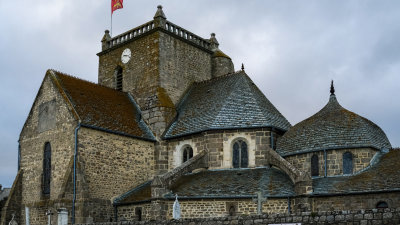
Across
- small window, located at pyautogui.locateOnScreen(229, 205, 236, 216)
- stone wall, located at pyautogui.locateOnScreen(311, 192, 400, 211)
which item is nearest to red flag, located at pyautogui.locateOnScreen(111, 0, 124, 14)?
small window, located at pyautogui.locateOnScreen(229, 205, 236, 216)

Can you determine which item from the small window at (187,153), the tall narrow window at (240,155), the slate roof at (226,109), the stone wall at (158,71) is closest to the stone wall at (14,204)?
the stone wall at (158,71)

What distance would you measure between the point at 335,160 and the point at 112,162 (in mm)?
12033

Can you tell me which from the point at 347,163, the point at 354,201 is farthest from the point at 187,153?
the point at 354,201

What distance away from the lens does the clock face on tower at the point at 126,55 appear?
124ft

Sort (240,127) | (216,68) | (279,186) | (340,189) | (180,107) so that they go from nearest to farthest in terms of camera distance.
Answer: (340,189) < (279,186) < (240,127) < (180,107) < (216,68)

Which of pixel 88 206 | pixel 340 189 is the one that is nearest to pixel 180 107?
pixel 88 206

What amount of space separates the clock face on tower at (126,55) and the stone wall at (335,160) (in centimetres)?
1470

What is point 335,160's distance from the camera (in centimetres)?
2756

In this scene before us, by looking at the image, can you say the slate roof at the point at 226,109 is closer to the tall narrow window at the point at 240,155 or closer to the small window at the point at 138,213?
the tall narrow window at the point at 240,155

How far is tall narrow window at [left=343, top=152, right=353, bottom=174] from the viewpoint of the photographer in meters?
27.3

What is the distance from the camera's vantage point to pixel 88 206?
1109 inches

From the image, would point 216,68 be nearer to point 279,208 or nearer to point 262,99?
point 262,99

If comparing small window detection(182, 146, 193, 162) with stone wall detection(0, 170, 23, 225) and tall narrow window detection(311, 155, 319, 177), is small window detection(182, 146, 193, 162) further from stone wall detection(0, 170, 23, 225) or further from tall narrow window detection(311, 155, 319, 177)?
stone wall detection(0, 170, 23, 225)

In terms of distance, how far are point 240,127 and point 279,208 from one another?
5865mm
